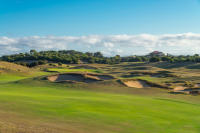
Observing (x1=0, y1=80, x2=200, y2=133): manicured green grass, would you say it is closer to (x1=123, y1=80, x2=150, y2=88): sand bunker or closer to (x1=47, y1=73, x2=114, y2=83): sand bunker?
(x1=123, y1=80, x2=150, y2=88): sand bunker

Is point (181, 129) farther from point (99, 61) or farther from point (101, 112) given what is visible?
point (99, 61)

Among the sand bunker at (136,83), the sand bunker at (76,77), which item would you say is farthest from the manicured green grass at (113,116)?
the sand bunker at (76,77)

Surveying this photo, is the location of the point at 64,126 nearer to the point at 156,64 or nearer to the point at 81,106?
the point at 81,106

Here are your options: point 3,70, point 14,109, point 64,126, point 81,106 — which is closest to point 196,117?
point 81,106

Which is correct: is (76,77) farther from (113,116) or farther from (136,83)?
(113,116)

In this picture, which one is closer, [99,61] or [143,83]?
[143,83]

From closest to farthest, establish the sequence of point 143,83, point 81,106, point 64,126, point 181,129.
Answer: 1. point 64,126
2. point 181,129
3. point 81,106
4. point 143,83

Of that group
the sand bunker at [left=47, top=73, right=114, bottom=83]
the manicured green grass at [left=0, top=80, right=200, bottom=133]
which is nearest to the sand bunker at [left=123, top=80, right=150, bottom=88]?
the sand bunker at [left=47, top=73, right=114, bottom=83]

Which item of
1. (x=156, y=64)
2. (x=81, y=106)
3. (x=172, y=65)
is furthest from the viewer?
(x=156, y=64)

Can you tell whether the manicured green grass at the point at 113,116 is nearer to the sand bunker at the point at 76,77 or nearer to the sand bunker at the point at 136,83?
the sand bunker at the point at 136,83

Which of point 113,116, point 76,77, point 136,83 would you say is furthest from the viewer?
point 76,77

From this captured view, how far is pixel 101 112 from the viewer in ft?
49.6

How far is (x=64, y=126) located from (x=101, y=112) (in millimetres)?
4270

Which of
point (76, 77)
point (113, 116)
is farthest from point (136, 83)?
point (113, 116)
